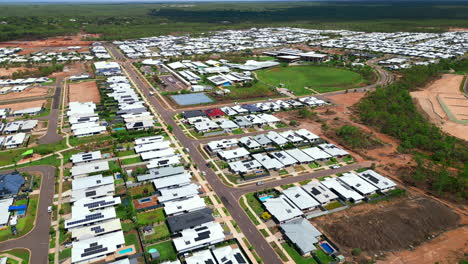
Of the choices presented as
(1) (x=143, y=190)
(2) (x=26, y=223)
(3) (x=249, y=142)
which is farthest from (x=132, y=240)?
(3) (x=249, y=142)

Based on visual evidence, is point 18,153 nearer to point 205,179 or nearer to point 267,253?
point 205,179

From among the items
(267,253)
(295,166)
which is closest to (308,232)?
(267,253)

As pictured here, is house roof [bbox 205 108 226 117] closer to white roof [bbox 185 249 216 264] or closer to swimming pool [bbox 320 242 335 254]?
white roof [bbox 185 249 216 264]

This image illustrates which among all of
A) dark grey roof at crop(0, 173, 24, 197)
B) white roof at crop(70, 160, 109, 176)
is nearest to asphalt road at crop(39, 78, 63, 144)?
dark grey roof at crop(0, 173, 24, 197)

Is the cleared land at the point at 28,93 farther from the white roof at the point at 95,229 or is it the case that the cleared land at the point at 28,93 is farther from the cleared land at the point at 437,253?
the cleared land at the point at 437,253

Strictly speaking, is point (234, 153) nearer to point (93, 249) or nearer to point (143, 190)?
point (143, 190)
